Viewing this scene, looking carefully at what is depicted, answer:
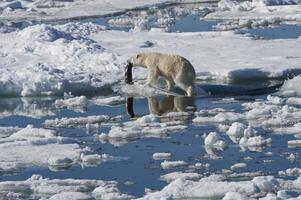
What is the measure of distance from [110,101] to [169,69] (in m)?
1.00

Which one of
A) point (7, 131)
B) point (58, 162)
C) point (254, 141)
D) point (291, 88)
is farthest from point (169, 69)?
point (58, 162)

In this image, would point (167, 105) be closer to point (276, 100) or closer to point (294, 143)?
point (276, 100)

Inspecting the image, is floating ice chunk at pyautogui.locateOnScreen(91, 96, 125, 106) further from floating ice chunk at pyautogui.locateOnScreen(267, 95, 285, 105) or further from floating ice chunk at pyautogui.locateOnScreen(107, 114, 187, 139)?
floating ice chunk at pyautogui.locateOnScreen(267, 95, 285, 105)

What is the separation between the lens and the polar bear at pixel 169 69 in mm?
12898

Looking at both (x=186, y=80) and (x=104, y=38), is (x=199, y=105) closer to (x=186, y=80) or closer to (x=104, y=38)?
(x=186, y=80)

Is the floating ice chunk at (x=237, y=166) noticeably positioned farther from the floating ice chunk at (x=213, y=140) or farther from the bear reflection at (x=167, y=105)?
the bear reflection at (x=167, y=105)

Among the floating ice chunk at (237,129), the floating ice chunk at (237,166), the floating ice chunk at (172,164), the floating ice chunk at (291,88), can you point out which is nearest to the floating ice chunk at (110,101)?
the floating ice chunk at (291,88)

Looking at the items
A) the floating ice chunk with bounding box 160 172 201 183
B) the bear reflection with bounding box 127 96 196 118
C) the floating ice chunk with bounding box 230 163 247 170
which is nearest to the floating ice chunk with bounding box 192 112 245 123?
the bear reflection with bounding box 127 96 196 118

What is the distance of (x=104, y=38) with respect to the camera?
18.9 m

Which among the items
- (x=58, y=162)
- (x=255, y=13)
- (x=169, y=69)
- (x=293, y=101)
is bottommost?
(x=255, y=13)

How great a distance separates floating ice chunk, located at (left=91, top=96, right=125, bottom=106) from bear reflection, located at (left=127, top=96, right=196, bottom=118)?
0.12m

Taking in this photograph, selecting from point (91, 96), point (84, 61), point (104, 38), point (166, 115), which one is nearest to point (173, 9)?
point (104, 38)

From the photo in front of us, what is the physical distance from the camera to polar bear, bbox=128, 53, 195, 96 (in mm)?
12898

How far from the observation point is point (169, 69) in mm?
13125
